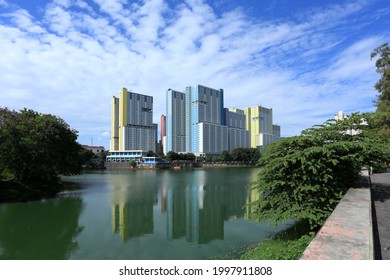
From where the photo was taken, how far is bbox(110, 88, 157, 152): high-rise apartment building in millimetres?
92688

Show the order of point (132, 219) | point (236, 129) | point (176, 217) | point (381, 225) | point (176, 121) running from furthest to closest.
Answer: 1. point (236, 129)
2. point (176, 121)
3. point (176, 217)
4. point (132, 219)
5. point (381, 225)

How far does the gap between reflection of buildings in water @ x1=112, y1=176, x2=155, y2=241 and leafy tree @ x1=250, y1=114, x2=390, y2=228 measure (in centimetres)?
527

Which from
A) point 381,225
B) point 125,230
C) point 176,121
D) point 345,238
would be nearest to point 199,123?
point 176,121

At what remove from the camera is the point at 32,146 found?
18.4 m

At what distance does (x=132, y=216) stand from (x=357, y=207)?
10351mm

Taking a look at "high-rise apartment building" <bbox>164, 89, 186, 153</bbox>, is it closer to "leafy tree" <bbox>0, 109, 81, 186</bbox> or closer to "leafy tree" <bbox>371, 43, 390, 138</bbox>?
"leafy tree" <bbox>0, 109, 81, 186</bbox>

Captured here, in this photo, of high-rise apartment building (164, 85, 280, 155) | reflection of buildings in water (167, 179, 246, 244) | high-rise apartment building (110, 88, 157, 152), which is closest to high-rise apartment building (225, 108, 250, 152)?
high-rise apartment building (164, 85, 280, 155)

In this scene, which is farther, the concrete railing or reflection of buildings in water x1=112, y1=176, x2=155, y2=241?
reflection of buildings in water x1=112, y1=176, x2=155, y2=241

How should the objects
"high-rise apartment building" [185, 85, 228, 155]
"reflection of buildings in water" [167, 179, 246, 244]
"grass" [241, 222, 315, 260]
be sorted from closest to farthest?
1. "grass" [241, 222, 315, 260]
2. "reflection of buildings in water" [167, 179, 246, 244]
3. "high-rise apartment building" [185, 85, 228, 155]

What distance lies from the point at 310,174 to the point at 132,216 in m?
8.95

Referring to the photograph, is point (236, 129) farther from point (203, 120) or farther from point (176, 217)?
point (176, 217)

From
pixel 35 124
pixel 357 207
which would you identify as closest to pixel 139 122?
Answer: pixel 35 124

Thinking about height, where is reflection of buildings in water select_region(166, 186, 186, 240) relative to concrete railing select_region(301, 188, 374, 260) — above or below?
below
